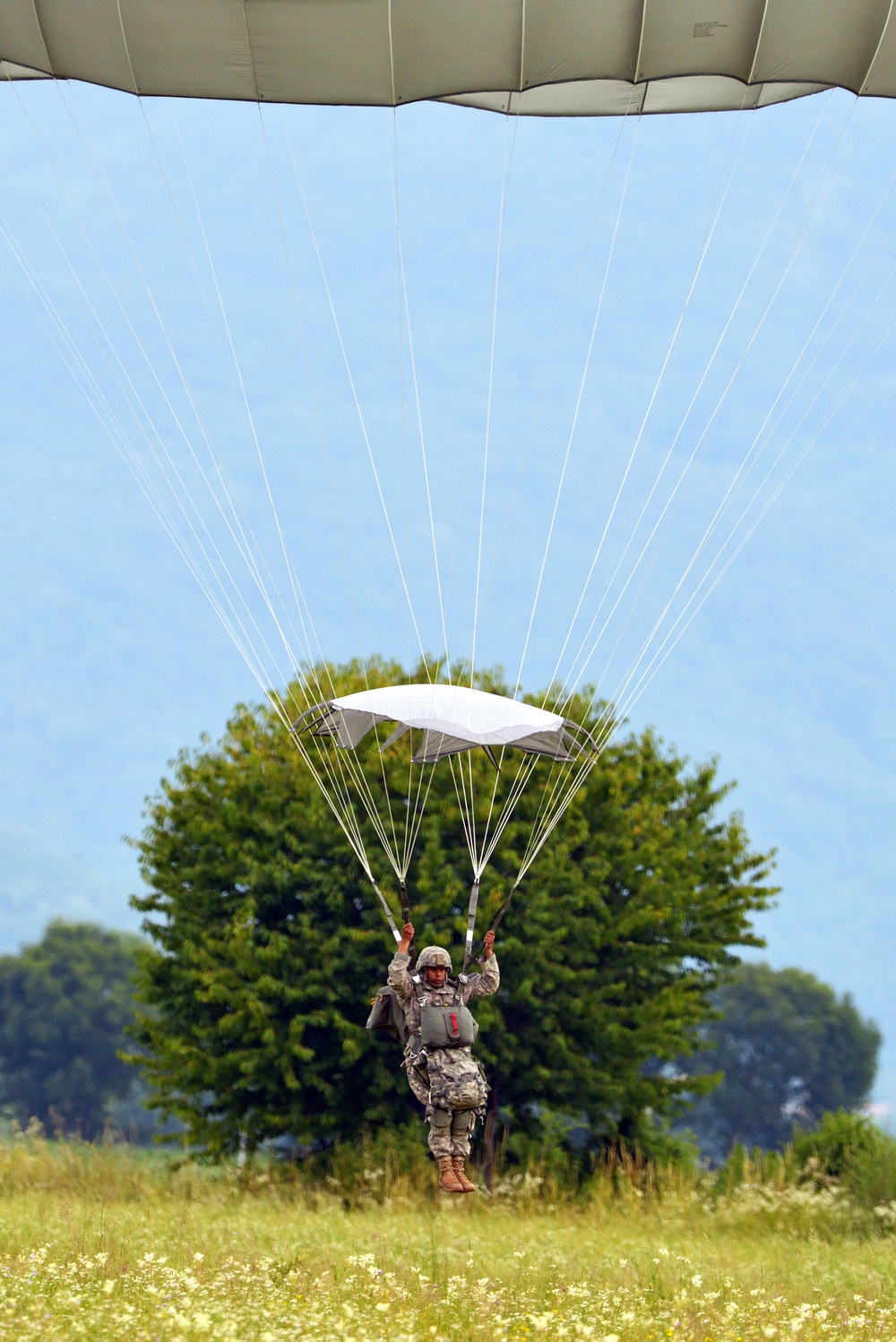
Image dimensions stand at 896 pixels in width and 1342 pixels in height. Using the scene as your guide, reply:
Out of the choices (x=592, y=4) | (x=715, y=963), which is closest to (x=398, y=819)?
(x=715, y=963)

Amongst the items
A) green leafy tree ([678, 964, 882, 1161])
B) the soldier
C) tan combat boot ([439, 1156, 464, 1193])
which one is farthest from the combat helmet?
green leafy tree ([678, 964, 882, 1161])

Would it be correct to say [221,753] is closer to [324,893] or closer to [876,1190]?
[324,893]

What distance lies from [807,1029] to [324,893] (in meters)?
57.5

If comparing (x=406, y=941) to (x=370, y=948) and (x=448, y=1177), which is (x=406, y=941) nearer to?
(x=448, y=1177)

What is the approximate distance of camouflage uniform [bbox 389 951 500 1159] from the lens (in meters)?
9.66

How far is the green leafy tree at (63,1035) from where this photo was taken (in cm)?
6262

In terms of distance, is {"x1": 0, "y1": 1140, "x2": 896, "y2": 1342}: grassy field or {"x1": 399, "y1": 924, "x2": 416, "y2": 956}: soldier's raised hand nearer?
{"x1": 0, "y1": 1140, "x2": 896, "y2": 1342}: grassy field

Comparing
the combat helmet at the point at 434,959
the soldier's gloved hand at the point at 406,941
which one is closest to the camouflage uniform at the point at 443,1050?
the combat helmet at the point at 434,959

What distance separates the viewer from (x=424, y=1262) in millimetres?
9789

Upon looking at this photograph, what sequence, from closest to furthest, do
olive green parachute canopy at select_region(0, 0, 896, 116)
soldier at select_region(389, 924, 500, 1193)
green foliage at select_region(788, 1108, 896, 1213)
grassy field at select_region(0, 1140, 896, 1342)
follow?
1. grassy field at select_region(0, 1140, 896, 1342)
2. soldier at select_region(389, 924, 500, 1193)
3. olive green parachute canopy at select_region(0, 0, 896, 116)
4. green foliage at select_region(788, 1108, 896, 1213)

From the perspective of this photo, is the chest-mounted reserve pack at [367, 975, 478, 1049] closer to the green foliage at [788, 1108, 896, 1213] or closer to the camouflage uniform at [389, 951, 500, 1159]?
the camouflage uniform at [389, 951, 500, 1159]

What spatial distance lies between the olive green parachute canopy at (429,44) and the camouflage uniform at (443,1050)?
683 centimetres

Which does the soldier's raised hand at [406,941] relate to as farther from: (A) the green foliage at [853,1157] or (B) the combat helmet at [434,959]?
(A) the green foliage at [853,1157]

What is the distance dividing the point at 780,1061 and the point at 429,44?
66813mm
